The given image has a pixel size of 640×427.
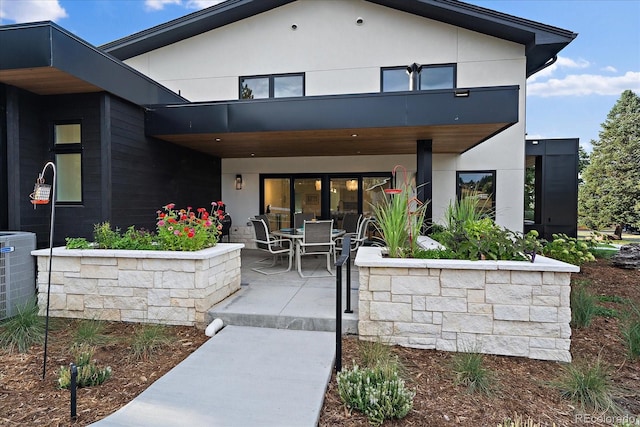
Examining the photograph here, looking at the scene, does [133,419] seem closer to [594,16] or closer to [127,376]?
[127,376]

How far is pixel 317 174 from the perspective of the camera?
8.82 metres

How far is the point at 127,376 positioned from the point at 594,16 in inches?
650

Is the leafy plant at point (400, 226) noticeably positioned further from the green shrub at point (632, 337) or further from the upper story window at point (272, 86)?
the upper story window at point (272, 86)

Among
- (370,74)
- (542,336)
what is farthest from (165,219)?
(370,74)

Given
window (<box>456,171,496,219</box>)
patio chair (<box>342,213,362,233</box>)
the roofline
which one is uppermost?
the roofline

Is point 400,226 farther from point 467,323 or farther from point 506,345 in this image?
point 506,345

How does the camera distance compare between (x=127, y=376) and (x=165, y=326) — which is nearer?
(x=127, y=376)

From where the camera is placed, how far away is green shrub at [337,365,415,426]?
2137 millimetres

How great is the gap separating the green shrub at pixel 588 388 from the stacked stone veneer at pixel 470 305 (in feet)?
1.49

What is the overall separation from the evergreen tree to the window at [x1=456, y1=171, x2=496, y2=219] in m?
14.1

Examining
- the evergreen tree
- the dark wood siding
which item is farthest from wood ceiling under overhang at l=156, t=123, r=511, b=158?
the evergreen tree

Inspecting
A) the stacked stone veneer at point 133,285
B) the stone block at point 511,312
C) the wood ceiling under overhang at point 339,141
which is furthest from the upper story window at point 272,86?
the stone block at point 511,312

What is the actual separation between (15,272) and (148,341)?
6.38 feet

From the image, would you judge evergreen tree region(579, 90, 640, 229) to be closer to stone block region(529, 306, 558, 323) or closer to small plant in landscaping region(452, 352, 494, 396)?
stone block region(529, 306, 558, 323)
